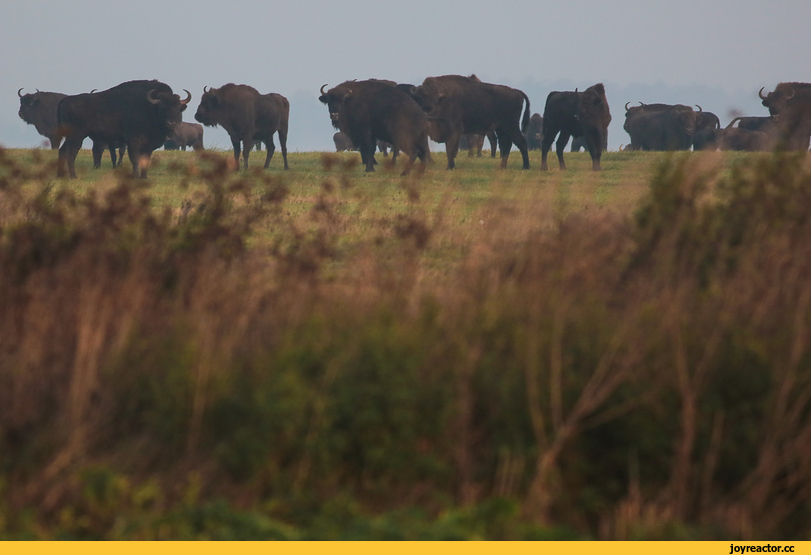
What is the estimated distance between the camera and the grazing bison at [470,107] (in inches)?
1017

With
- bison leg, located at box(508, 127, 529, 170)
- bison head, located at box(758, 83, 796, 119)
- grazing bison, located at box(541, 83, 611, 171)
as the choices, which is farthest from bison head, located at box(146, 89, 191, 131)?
bison head, located at box(758, 83, 796, 119)

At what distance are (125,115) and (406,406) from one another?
757 inches

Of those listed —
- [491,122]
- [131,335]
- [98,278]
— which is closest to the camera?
[131,335]

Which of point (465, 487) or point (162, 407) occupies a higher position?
point (162, 407)

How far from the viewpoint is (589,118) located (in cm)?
2470

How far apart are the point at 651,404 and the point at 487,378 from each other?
0.82 meters

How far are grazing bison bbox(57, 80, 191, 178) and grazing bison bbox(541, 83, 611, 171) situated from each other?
29.3 ft

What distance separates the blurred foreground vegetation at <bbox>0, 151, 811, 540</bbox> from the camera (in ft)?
14.9

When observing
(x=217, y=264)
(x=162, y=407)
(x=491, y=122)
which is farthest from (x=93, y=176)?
(x=162, y=407)

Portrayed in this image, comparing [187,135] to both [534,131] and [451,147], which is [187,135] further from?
[451,147]

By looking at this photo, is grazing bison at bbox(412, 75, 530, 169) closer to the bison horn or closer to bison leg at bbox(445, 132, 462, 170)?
bison leg at bbox(445, 132, 462, 170)

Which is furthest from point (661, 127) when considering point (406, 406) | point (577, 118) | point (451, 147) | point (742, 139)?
point (406, 406)

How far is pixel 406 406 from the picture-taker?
16.1ft

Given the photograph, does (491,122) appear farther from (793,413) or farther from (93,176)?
(793,413)
